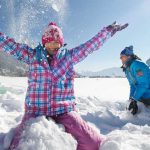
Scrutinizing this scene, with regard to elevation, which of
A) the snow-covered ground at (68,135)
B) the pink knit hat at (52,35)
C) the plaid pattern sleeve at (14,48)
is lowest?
the snow-covered ground at (68,135)

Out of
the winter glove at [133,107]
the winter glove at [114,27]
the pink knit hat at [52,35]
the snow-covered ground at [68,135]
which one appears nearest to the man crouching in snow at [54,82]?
the pink knit hat at [52,35]

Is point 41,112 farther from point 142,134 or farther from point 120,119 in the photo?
point 120,119

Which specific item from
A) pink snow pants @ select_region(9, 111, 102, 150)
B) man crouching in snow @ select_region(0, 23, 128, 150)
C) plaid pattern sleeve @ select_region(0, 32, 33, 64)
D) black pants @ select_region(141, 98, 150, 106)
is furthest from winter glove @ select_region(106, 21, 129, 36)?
black pants @ select_region(141, 98, 150, 106)

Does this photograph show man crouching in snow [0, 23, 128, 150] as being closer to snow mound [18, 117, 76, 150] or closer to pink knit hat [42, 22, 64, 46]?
pink knit hat [42, 22, 64, 46]

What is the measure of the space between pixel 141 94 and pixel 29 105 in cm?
373

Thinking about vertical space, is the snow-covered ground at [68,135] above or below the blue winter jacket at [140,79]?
below

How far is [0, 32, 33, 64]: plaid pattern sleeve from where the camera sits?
4.73 m

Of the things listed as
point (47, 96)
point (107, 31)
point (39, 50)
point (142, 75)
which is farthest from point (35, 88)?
point (142, 75)

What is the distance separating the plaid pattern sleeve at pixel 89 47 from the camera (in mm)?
4906

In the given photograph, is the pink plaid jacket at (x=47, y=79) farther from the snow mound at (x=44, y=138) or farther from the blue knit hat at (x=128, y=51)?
the blue knit hat at (x=128, y=51)

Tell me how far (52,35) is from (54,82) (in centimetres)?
74

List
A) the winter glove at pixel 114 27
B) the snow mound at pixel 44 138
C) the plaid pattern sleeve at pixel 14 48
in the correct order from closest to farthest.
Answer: the snow mound at pixel 44 138 → the plaid pattern sleeve at pixel 14 48 → the winter glove at pixel 114 27

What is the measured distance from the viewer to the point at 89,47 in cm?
499

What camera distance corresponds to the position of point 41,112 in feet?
14.7
